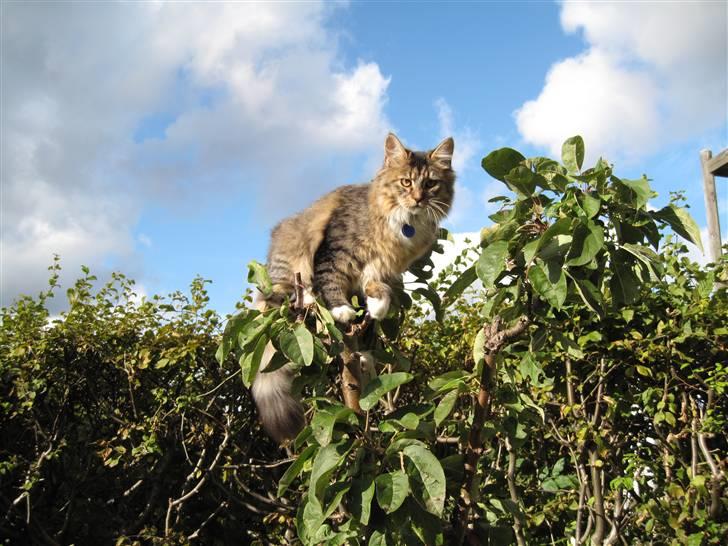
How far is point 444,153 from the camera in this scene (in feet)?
10.7

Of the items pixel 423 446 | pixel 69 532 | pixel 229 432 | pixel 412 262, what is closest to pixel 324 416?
pixel 423 446

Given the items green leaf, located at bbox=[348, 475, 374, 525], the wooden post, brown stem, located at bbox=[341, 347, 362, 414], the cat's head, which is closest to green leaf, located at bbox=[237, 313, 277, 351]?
brown stem, located at bbox=[341, 347, 362, 414]

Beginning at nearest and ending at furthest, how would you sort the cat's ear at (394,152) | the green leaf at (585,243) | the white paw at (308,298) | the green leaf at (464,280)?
1. the green leaf at (585,243)
2. the green leaf at (464,280)
3. the white paw at (308,298)
4. the cat's ear at (394,152)

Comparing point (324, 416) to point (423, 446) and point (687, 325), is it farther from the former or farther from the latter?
point (687, 325)

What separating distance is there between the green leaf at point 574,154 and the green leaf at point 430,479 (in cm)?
75

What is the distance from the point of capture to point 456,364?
3.68 metres

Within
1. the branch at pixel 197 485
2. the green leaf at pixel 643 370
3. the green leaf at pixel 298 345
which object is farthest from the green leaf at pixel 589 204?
the branch at pixel 197 485

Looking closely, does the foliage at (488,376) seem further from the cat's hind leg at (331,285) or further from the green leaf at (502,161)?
the cat's hind leg at (331,285)

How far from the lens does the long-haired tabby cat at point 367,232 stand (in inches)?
112

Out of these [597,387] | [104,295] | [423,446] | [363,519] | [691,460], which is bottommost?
[363,519]

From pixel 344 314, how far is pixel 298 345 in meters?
0.93

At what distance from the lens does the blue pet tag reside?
297 centimetres

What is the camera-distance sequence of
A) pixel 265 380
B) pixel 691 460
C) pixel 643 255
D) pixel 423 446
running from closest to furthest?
pixel 643 255 → pixel 423 446 → pixel 265 380 → pixel 691 460

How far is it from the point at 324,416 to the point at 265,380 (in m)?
1.00
